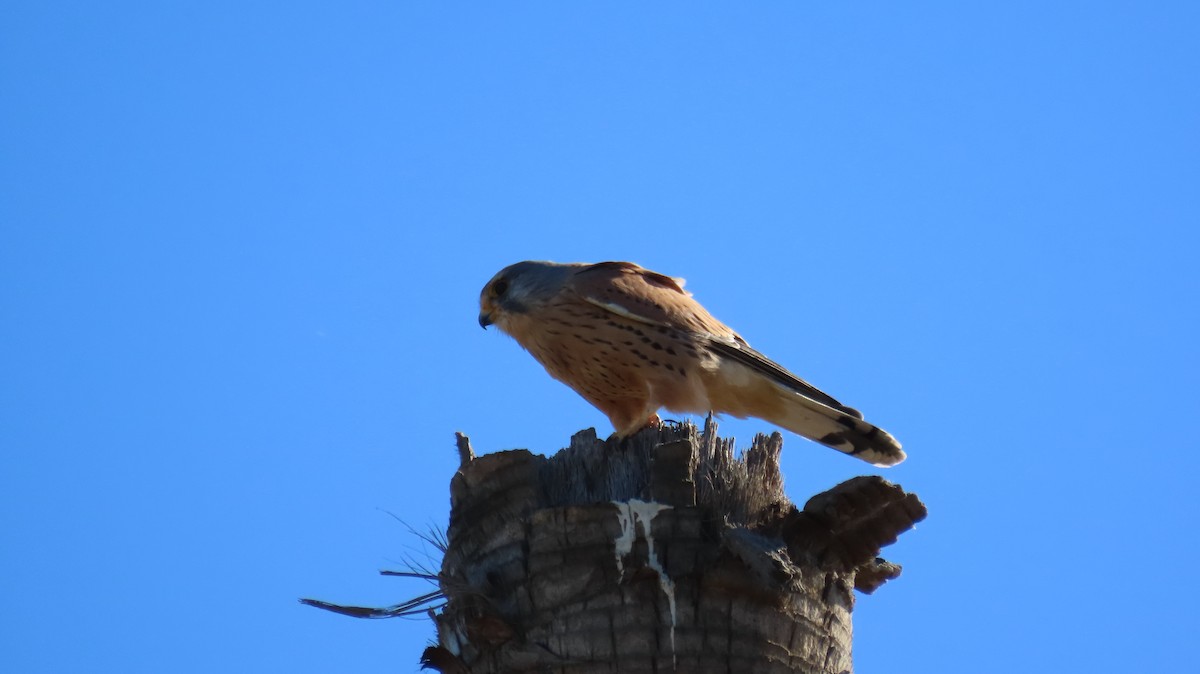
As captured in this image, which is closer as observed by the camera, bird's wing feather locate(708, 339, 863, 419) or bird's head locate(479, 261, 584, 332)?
bird's wing feather locate(708, 339, 863, 419)

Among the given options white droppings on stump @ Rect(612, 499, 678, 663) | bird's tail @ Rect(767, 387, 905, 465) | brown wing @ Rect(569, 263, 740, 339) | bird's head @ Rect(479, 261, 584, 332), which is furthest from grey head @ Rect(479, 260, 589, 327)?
white droppings on stump @ Rect(612, 499, 678, 663)

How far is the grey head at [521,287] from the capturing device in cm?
746

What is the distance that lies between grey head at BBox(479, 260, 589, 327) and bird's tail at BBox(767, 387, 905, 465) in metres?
1.49

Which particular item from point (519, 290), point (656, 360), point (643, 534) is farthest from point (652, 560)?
point (519, 290)

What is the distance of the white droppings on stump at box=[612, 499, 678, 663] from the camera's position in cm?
412

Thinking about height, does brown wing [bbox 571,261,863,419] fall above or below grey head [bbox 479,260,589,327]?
below

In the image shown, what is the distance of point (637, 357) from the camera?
273 inches

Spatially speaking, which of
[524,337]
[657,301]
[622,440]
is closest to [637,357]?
[657,301]

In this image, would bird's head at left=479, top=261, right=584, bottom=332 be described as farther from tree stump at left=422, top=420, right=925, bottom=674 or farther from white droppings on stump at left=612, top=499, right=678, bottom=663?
white droppings on stump at left=612, top=499, right=678, bottom=663

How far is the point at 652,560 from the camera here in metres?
4.16

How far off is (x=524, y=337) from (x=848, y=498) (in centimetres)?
353

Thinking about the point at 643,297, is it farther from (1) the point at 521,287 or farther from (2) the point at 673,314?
(1) the point at 521,287

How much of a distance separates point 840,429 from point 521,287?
2089mm

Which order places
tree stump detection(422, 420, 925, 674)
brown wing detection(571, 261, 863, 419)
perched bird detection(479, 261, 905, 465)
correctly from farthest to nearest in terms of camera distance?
brown wing detection(571, 261, 863, 419), perched bird detection(479, 261, 905, 465), tree stump detection(422, 420, 925, 674)
